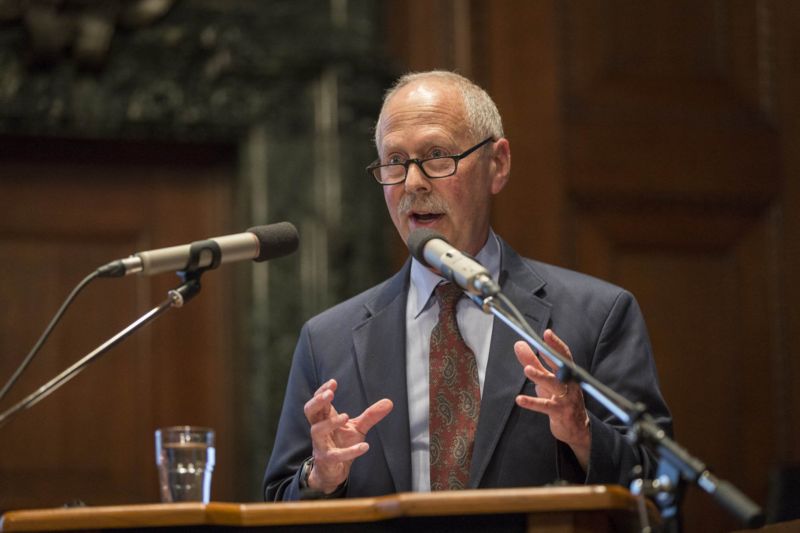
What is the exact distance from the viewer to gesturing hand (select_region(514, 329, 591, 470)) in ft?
7.28

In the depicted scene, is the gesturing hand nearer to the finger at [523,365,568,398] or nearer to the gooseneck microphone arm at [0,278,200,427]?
the finger at [523,365,568,398]

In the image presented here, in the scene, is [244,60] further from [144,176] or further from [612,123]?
[612,123]

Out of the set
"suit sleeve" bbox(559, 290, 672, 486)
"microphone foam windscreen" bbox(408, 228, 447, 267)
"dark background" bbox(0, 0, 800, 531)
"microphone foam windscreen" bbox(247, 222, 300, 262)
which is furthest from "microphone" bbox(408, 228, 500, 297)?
"dark background" bbox(0, 0, 800, 531)

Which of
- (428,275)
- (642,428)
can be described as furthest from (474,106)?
(642,428)

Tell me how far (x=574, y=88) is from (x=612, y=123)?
0.20 metres

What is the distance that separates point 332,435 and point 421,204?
0.66 metres

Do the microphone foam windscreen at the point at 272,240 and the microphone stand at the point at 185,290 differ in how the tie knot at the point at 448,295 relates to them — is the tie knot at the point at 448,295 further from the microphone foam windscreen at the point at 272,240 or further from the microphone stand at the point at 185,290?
the microphone stand at the point at 185,290

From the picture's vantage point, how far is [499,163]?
125 inches

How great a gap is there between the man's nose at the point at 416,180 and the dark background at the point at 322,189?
1741 millimetres

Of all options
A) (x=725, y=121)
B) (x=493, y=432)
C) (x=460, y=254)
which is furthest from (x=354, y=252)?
(x=460, y=254)

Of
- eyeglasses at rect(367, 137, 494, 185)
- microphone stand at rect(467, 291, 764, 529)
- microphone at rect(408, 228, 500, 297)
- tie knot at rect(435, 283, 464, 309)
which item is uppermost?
eyeglasses at rect(367, 137, 494, 185)

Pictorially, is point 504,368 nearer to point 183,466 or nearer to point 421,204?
point 421,204

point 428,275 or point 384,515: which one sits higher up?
point 428,275

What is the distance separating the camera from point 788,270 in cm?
508
